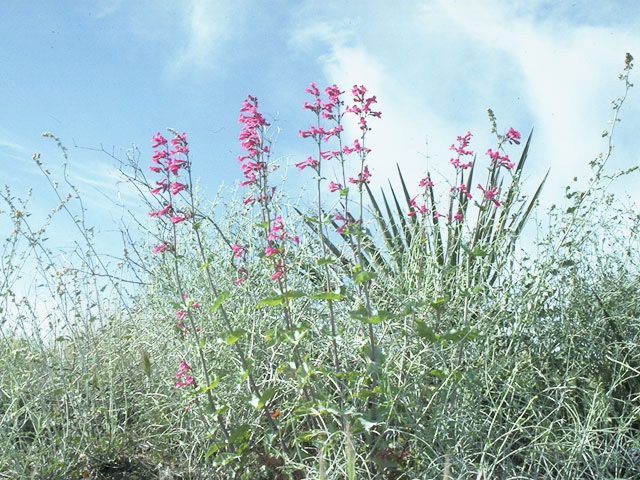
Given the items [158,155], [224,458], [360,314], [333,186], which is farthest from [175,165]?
[224,458]

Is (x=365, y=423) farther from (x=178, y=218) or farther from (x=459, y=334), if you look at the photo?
(x=178, y=218)

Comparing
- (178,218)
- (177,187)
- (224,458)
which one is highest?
(177,187)

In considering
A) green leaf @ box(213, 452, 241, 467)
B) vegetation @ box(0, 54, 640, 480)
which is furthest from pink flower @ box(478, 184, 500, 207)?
green leaf @ box(213, 452, 241, 467)

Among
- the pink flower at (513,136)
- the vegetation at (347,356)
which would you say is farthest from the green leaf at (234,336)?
the pink flower at (513,136)

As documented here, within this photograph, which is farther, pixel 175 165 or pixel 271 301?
pixel 175 165


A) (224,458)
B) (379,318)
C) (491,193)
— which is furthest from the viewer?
(491,193)

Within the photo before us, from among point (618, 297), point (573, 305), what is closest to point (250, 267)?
point (573, 305)

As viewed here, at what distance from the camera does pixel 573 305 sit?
11.0 feet

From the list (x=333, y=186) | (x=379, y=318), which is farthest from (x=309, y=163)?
(x=379, y=318)

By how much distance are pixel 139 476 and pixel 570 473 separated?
188 centimetres

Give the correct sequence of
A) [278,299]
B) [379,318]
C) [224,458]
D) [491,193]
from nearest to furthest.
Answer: [379,318]
[278,299]
[224,458]
[491,193]

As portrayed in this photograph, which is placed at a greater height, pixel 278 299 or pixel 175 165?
pixel 175 165

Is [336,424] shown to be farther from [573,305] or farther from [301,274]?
[573,305]

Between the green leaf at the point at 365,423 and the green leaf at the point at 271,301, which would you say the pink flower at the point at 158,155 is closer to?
the green leaf at the point at 271,301
